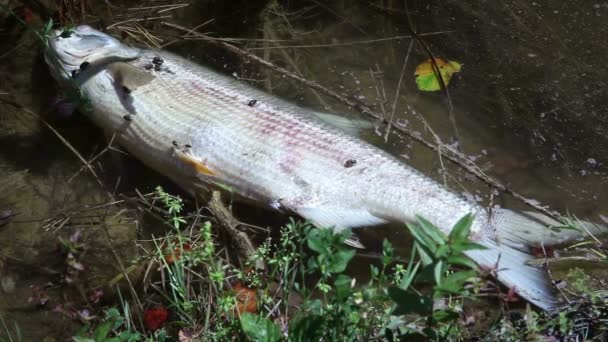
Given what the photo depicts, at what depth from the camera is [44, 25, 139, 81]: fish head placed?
4.07 metres

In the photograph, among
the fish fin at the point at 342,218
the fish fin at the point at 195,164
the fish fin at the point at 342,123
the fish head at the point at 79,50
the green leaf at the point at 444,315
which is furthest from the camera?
the fish head at the point at 79,50

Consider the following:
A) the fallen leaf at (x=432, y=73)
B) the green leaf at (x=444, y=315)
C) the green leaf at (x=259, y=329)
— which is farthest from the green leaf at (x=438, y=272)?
the fallen leaf at (x=432, y=73)

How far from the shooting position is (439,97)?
402 cm

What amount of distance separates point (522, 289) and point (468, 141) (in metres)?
1.24

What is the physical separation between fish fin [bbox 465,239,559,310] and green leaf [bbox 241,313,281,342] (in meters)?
1.06

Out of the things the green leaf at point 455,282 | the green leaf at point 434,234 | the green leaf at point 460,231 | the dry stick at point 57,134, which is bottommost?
the dry stick at point 57,134

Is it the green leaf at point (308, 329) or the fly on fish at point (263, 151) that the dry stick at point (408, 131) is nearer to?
the fly on fish at point (263, 151)

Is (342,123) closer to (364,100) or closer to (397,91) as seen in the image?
(364,100)

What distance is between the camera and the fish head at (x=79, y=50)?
407cm

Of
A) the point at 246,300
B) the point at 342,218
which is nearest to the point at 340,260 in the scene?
the point at 246,300

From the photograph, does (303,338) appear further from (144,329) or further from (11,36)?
(11,36)

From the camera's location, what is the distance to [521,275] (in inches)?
112

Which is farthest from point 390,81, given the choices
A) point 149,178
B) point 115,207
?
point 115,207

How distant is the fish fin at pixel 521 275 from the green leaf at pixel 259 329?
1.06 meters
